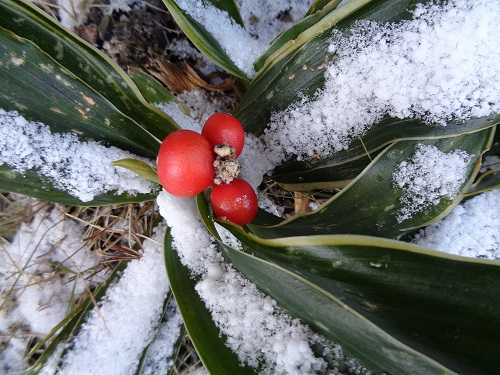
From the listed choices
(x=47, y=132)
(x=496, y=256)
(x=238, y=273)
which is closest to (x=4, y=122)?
(x=47, y=132)

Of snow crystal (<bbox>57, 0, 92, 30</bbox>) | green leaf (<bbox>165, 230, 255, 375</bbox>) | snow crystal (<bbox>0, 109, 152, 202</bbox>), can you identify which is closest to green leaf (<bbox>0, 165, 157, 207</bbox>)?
snow crystal (<bbox>0, 109, 152, 202</bbox>)

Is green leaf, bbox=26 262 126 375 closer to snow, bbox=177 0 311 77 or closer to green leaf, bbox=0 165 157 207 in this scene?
green leaf, bbox=0 165 157 207

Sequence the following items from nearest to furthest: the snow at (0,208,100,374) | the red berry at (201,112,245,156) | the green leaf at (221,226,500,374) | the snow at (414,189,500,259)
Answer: the green leaf at (221,226,500,374) → the red berry at (201,112,245,156) → the snow at (414,189,500,259) → the snow at (0,208,100,374)

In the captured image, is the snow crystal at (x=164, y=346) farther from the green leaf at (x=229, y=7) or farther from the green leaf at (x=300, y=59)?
the green leaf at (x=229, y=7)

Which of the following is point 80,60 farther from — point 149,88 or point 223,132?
point 223,132

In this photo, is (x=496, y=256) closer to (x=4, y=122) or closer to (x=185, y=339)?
(x=185, y=339)

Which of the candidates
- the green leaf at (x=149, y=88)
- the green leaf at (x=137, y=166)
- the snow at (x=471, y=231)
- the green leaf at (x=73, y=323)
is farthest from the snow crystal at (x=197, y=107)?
the snow at (x=471, y=231)

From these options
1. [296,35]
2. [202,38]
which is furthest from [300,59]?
[202,38]
